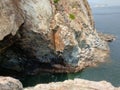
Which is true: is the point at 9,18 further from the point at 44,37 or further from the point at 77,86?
the point at 77,86

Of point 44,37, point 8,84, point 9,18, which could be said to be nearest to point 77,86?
point 8,84

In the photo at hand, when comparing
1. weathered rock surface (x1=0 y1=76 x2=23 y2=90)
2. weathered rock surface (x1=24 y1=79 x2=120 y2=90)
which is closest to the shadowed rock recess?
weathered rock surface (x1=24 y1=79 x2=120 y2=90)

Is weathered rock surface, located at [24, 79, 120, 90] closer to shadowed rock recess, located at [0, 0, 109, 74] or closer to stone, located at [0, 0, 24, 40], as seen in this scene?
stone, located at [0, 0, 24, 40]

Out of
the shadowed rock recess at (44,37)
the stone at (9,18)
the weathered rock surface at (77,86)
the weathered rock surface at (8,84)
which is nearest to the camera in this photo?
the weathered rock surface at (8,84)

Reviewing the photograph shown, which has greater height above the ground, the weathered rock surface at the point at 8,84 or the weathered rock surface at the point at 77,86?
the weathered rock surface at the point at 8,84

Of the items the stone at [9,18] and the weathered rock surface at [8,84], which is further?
the stone at [9,18]

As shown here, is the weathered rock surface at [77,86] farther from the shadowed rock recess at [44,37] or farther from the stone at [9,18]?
the shadowed rock recess at [44,37]

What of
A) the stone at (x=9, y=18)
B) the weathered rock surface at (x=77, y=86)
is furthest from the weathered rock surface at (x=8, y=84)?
the stone at (x=9, y=18)

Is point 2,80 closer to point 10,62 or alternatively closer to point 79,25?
point 10,62

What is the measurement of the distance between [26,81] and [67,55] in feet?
26.6

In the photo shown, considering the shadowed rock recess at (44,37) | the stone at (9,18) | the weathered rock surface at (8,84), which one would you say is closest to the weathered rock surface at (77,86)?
the weathered rock surface at (8,84)

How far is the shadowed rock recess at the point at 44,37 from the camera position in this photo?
119 feet

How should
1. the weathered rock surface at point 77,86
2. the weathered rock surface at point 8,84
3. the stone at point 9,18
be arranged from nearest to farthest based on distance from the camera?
the weathered rock surface at point 8,84 → the weathered rock surface at point 77,86 → the stone at point 9,18

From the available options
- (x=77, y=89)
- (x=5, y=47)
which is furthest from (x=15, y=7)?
(x=77, y=89)
